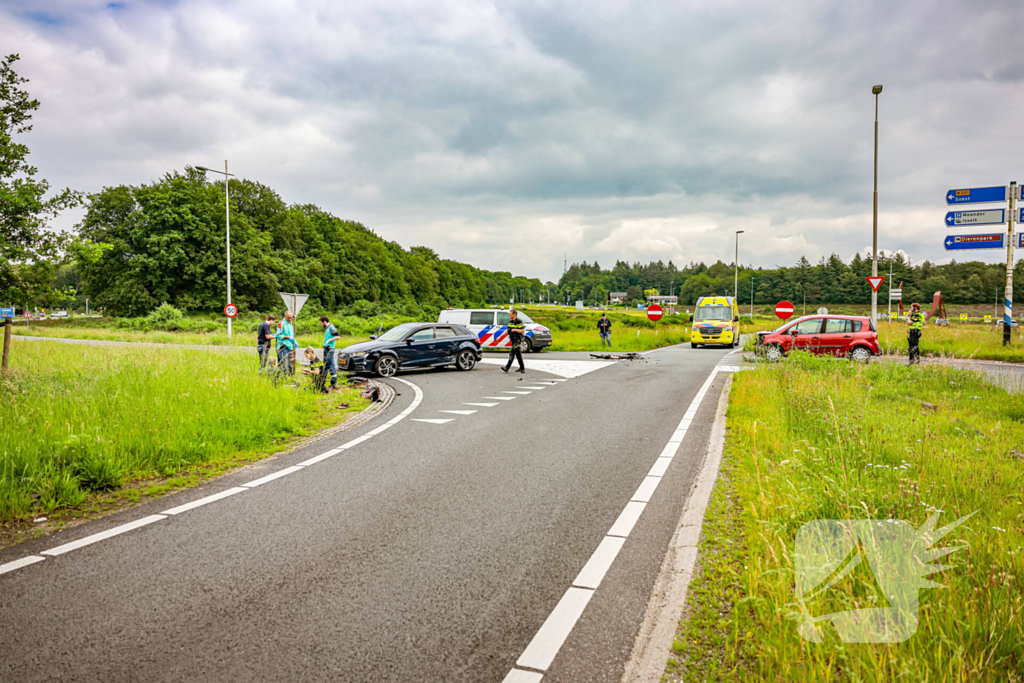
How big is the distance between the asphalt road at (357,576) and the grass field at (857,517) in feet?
1.50

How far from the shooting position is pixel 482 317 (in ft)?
85.9

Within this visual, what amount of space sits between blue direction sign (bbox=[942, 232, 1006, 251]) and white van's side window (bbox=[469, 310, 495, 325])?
16779 millimetres

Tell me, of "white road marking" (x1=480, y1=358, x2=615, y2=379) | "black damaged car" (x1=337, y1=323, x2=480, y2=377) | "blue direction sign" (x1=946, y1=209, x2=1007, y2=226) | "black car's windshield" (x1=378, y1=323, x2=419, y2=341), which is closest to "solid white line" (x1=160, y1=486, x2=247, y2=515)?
"black damaged car" (x1=337, y1=323, x2=480, y2=377)

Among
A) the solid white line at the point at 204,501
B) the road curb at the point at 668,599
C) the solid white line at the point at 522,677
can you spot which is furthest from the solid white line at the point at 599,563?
the solid white line at the point at 204,501

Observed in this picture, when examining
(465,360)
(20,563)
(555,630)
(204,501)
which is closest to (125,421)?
(204,501)

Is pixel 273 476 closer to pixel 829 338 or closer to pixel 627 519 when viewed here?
pixel 627 519

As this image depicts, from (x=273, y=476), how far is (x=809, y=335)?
1828 cm

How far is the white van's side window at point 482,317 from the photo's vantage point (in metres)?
26.0

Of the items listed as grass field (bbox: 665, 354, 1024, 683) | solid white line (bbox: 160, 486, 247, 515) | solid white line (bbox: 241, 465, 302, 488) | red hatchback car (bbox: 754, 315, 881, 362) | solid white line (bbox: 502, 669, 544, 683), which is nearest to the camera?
grass field (bbox: 665, 354, 1024, 683)

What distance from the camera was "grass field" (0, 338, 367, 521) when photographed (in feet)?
18.4

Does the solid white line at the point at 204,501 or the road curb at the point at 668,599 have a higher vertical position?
the road curb at the point at 668,599

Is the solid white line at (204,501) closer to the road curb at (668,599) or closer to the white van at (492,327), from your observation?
the road curb at (668,599)

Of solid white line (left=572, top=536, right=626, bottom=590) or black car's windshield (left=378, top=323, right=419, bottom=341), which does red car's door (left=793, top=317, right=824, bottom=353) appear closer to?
black car's windshield (left=378, top=323, right=419, bottom=341)

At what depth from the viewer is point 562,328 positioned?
169 feet
